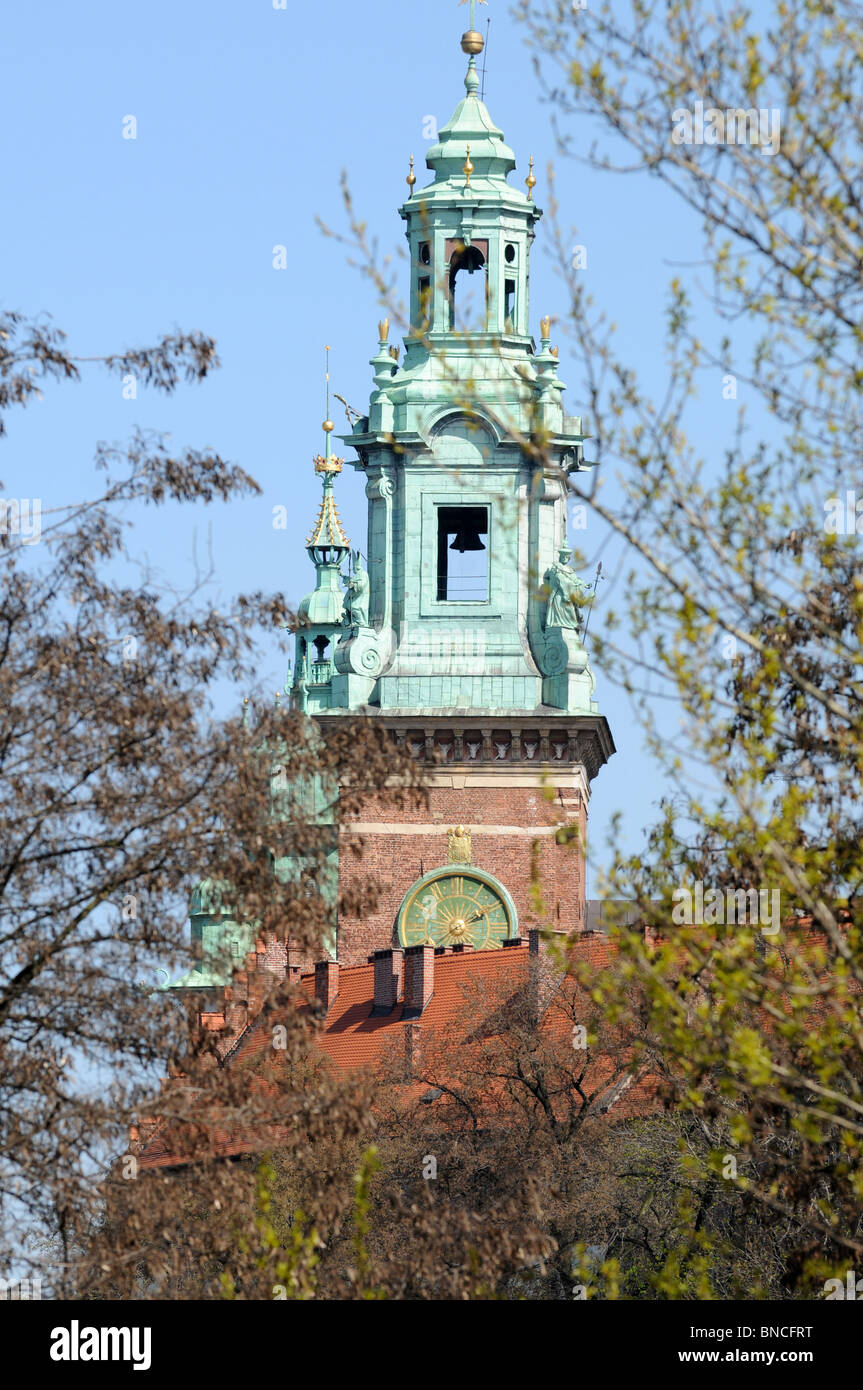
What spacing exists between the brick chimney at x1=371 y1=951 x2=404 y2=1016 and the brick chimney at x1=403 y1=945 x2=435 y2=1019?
0.86 feet

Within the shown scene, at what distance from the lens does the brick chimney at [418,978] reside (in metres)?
75.7

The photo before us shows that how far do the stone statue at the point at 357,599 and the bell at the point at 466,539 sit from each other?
327 cm

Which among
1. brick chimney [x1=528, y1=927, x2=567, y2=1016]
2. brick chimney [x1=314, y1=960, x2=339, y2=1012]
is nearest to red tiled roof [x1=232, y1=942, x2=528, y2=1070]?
brick chimney [x1=314, y1=960, x2=339, y2=1012]

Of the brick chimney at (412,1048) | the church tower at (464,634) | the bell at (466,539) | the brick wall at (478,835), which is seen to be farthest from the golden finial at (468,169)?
the brick chimney at (412,1048)

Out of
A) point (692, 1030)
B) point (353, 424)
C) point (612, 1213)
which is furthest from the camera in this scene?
point (353, 424)

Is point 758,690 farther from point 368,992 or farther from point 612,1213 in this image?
point 368,992

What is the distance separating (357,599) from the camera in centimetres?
8375

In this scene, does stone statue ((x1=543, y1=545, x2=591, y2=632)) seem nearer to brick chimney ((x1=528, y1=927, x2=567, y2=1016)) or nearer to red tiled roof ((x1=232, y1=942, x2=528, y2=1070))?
red tiled roof ((x1=232, y1=942, x2=528, y2=1070))

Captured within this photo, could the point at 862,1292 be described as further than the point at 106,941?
Yes

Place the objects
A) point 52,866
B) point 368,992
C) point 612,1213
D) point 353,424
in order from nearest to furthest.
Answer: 1. point 52,866
2. point 612,1213
3. point 368,992
4. point 353,424

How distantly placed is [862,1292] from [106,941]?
7.07 metres
